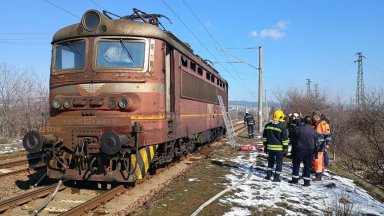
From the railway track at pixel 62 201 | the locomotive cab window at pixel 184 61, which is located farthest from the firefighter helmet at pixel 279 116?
the railway track at pixel 62 201

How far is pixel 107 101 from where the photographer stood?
307 inches

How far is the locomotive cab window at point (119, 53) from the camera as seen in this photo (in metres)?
8.20

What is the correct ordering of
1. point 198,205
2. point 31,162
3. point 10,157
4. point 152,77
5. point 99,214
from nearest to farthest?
1. point 99,214
2. point 198,205
3. point 152,77
4. point 31,162
5. point 10,157

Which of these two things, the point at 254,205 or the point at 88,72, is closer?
the point at 254,205

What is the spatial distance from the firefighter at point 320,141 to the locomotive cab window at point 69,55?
6.19m

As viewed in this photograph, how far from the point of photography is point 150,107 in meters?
8.14

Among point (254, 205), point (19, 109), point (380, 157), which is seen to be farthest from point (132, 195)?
point (19, 109)

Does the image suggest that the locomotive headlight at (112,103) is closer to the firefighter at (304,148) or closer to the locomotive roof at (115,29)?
the locomotive roof at (115,29)

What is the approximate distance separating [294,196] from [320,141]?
2.57 m

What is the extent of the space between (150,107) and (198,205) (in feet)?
7.87

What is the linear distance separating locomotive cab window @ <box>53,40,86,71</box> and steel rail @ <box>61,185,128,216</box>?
2801 mm

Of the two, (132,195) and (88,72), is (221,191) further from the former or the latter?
(88,72)

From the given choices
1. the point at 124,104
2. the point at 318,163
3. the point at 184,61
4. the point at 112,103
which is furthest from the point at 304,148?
the point at 112,103

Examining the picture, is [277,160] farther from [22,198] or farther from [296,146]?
[22,198]
